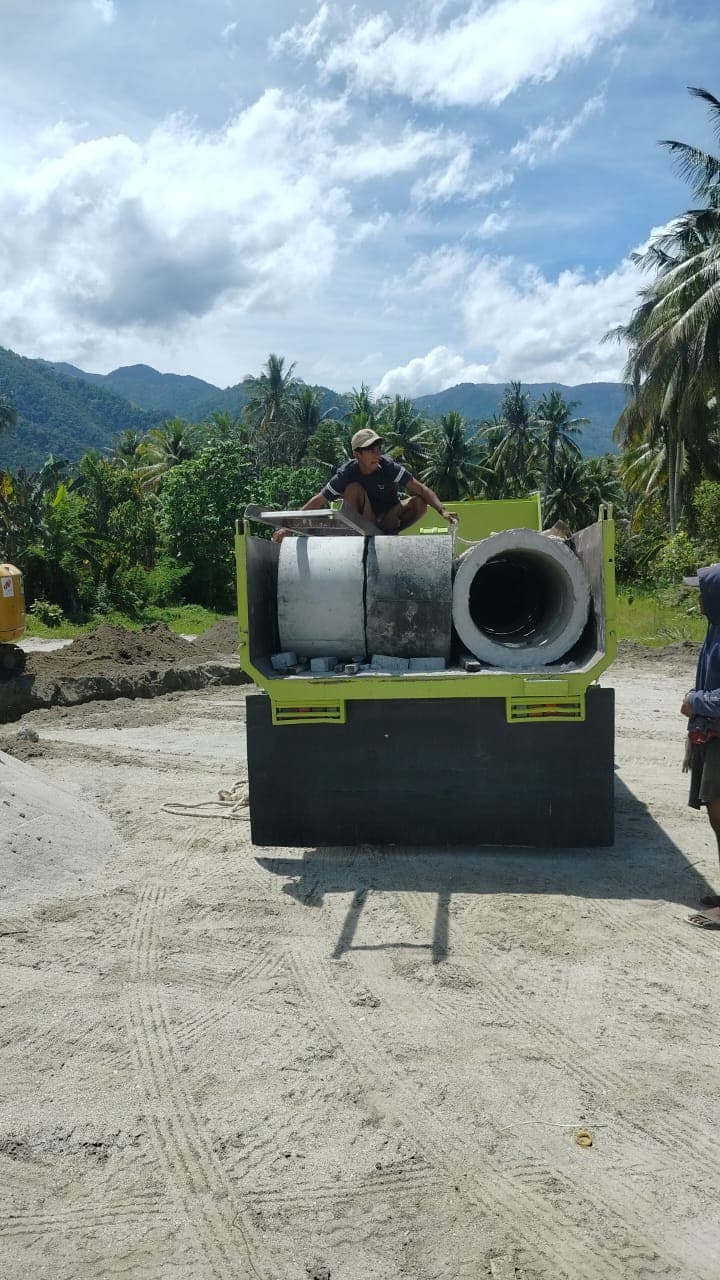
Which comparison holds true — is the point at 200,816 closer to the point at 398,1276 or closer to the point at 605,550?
the point at 605,550

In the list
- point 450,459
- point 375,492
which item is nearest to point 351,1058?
point 375,492

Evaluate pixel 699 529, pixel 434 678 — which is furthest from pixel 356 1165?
pixel 699 529

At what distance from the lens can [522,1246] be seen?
2.35 m

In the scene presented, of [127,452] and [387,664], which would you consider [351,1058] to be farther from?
[127,452]

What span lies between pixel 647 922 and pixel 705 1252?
209 cm

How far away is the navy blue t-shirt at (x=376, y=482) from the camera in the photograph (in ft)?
19.0

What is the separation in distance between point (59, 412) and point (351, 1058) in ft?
549

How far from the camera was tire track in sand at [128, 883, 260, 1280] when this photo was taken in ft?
7.73

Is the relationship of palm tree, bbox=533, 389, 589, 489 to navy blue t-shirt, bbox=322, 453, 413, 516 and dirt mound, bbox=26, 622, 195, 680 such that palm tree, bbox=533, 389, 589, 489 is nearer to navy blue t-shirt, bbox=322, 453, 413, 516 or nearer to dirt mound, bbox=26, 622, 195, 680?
Result: dirt mound, bbox=26, 622, 195, 680

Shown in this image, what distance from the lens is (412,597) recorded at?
17.1 feet

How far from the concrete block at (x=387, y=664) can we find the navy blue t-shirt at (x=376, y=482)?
3.83 ft

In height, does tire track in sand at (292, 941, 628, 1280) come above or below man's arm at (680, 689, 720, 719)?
below

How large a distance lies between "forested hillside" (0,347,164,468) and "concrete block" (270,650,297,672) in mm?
125899

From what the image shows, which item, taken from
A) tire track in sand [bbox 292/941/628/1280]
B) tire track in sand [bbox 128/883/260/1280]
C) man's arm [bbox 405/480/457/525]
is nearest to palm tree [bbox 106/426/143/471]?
man's arm [bbox 405/480/457/525]
